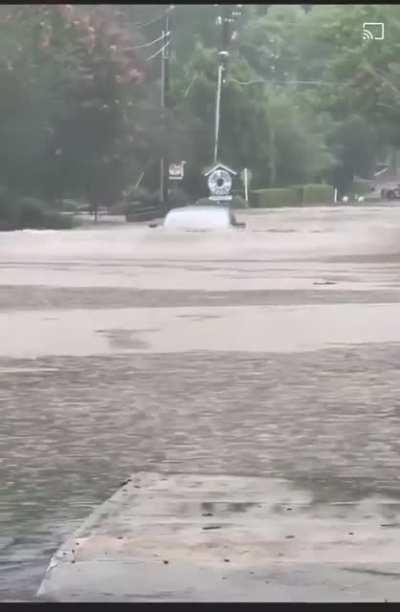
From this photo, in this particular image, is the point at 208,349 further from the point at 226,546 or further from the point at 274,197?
the point at 226,546

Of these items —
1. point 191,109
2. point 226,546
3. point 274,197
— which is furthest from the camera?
point 274,197

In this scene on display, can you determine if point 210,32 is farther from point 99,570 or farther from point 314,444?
point 99,570

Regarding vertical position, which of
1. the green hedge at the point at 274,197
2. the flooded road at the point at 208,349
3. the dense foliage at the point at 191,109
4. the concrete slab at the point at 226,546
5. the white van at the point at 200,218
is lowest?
the concrete slab at the point at 226,546

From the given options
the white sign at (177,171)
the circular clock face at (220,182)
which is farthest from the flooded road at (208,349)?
the white sign at (177,171)

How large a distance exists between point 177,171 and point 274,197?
458mm

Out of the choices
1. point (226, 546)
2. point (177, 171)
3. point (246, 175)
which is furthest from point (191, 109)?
point (226, 546)

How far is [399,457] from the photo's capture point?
5457 mm

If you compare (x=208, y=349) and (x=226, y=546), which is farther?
(x=208, y=349)

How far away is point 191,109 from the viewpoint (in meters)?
5.61

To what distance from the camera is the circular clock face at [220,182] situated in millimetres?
5660

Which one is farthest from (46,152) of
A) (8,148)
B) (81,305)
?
(81,305)

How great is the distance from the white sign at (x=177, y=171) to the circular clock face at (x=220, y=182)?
129 millimetres

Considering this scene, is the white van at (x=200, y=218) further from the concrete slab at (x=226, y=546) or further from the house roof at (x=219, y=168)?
the concrete slab at (x=226, y=546)

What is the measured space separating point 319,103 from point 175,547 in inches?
82.9
